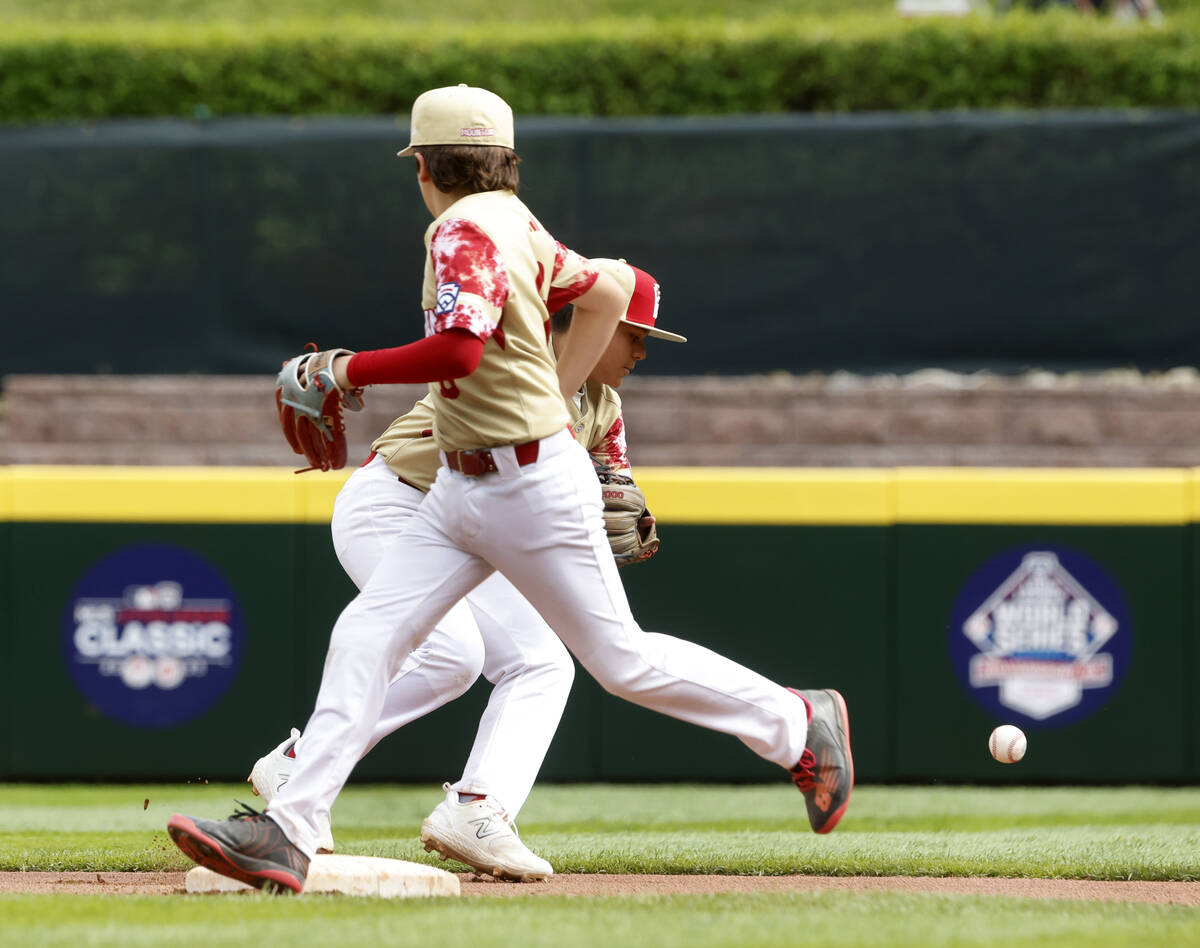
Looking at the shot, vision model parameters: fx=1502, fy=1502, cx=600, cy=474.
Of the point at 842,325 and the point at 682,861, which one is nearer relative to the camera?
the point at 682,861

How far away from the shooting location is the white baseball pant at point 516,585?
3406 millimetres

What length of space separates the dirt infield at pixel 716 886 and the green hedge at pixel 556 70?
6.44 m

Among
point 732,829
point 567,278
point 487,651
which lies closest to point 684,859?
point 487,651

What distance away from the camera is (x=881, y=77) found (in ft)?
30.9

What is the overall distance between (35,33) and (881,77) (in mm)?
5481

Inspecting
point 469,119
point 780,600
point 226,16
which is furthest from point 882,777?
point 226,16

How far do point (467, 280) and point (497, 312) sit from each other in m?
0.09

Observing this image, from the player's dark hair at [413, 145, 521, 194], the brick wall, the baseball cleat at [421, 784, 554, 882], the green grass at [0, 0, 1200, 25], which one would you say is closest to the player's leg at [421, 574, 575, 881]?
the baseball cleat at [421, 784, 554, 882]

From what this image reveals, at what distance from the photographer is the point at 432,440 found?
156 inches

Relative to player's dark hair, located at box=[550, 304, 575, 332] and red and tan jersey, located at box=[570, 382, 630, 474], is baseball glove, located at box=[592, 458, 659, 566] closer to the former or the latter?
red and tan jersey, located at box=[570, 382, 630, 474]

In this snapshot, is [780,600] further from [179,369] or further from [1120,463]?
[179,369]

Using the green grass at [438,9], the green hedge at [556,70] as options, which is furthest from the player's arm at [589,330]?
the green grass at [438,9]

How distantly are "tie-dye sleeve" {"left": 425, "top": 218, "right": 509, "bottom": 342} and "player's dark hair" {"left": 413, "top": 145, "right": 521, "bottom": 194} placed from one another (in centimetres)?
18

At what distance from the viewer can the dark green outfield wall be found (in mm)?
6457
